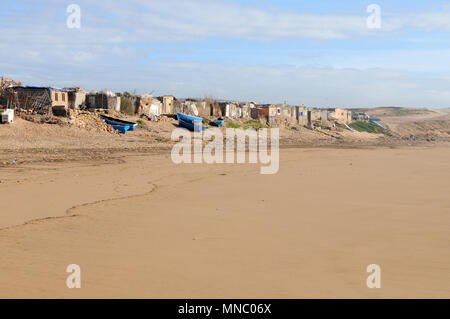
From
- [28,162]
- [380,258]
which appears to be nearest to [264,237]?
[380,258]

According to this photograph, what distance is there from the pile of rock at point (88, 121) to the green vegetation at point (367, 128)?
40321 mm

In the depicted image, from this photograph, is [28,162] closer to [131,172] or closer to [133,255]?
[131,172]

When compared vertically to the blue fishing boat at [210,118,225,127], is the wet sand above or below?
below

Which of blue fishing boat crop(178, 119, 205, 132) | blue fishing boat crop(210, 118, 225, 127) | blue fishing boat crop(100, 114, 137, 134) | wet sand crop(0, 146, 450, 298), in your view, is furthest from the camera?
blue fishing boat crop(210, 118, 225, 127)

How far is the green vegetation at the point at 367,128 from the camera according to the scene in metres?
60.9

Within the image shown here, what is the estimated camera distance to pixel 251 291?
464cm

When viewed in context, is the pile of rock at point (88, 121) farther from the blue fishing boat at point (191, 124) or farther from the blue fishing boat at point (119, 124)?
the blue fishing boat at point (191, 124)

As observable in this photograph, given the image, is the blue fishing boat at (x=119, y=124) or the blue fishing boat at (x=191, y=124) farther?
the blue fishing boat at (x=191, y=124)

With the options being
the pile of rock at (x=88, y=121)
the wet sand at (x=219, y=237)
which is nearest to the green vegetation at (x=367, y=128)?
the pile of rock at (x=88, y=121)

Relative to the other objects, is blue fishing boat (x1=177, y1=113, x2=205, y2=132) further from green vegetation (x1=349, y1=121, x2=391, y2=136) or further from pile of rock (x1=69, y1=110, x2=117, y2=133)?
green vegetation (x1=349, y1=121, x2=391, y2=136)

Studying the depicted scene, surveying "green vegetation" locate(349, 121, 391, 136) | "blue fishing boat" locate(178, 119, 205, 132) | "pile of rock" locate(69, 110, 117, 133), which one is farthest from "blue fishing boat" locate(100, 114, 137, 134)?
"green vegetation" locate(349, 121, 391, 136)

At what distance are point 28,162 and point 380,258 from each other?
12656mm

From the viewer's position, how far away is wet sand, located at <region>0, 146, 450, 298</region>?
15.8 ft

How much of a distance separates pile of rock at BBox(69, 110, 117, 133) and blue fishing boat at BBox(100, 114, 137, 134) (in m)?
0.41
